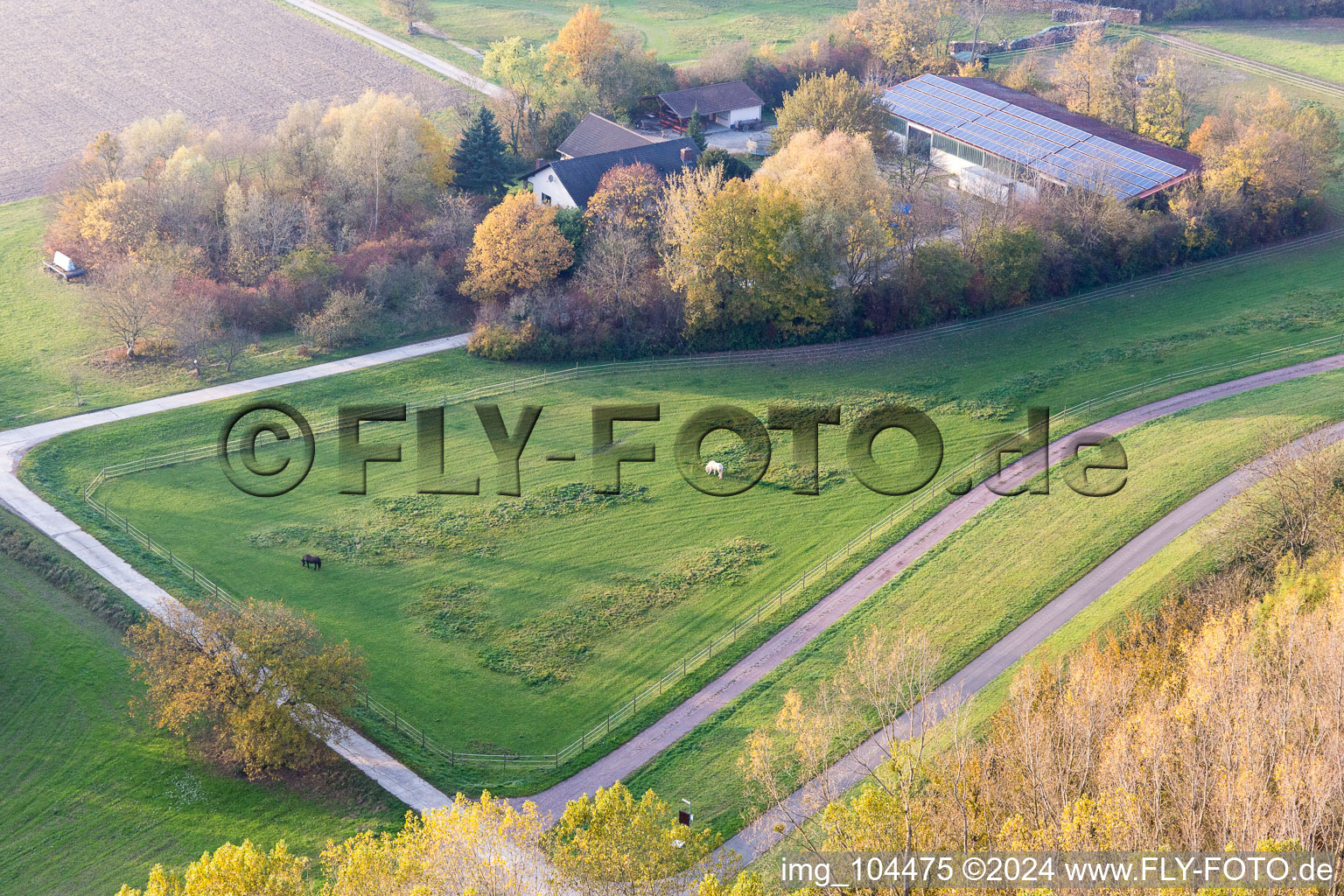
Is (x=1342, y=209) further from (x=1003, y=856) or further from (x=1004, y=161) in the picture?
(x=1003, y=856)

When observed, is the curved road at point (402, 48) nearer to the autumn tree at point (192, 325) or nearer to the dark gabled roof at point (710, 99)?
the dark gabled roof at point (710, 99)

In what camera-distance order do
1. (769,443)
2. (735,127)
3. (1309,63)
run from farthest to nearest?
(1309,63) → (735,127) → (769,443)

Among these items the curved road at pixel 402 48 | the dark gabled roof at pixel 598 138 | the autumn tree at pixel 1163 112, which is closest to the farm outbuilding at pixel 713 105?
the dark gabled roof at pixel 598 138

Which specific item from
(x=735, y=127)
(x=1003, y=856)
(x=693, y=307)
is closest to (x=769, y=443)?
(x=693, y=307)


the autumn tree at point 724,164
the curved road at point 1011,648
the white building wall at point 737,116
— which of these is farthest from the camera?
the white building wall at point 737,116

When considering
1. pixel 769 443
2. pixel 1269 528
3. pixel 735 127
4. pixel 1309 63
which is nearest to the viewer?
pixel 1269 528

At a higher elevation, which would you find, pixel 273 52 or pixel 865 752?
pixel 273 52

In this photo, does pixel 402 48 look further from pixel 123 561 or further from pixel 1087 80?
pixel 123 561

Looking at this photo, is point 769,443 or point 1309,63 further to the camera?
point 1309,63
